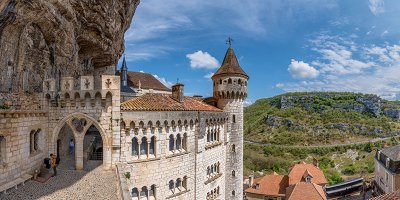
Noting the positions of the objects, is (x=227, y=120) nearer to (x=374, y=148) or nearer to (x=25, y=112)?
(x=25, y=112)

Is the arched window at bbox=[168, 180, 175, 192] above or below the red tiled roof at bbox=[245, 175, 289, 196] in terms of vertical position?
above

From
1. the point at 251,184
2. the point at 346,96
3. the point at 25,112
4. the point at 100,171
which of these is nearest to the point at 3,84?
the point at 25,112

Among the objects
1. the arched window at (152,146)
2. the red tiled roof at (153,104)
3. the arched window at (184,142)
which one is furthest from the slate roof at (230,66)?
the arched window at (152,146)

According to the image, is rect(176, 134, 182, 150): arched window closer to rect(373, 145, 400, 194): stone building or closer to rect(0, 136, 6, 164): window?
rect(0, 136, 6, 164): window

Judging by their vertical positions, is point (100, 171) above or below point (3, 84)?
below

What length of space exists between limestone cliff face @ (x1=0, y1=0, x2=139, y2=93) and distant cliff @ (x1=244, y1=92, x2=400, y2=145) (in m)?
84.6

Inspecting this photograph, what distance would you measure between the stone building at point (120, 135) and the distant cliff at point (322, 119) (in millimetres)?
82583

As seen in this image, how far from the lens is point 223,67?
32344 millimetres

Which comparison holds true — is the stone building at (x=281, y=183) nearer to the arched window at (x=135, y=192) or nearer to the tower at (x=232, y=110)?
the tower at (x=232, y=110)

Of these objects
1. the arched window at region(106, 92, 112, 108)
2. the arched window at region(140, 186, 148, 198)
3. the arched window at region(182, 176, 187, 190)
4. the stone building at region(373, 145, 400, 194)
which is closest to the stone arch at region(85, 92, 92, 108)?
the arched window at region(106, 92, 112, 108)

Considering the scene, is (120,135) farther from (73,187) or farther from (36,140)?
(36,140)

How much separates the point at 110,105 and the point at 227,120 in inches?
632

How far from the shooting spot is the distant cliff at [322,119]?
104 metres

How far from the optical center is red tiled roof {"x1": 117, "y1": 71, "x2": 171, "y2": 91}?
51.1 meters
